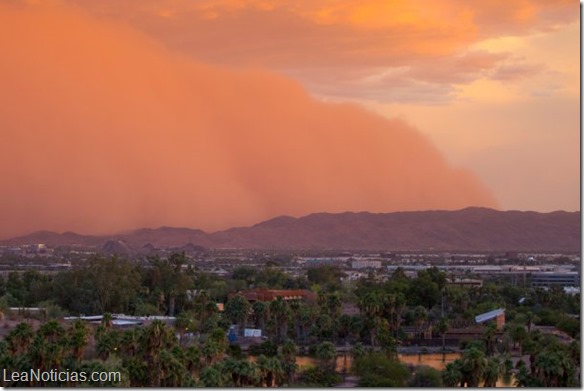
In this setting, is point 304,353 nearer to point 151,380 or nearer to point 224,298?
point 151,380

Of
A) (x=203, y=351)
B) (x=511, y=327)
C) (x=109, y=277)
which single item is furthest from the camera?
(x=109, y=277)

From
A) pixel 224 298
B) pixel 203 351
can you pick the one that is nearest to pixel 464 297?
pixel 224 298

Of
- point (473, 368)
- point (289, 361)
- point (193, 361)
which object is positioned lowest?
point (289, 361)

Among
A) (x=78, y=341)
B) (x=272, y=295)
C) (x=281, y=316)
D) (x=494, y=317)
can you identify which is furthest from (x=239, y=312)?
(x=78, y=341)

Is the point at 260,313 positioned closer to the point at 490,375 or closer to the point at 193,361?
the point at 193,361

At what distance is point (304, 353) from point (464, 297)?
27.6 meters

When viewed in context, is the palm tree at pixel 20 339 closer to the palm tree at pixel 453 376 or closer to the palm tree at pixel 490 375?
the palm tree at pixel 453 376

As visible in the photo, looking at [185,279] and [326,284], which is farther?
[326,284]

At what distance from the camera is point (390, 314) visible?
2429 inches

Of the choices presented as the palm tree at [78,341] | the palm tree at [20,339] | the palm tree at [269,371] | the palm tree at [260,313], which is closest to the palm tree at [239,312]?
the palm tree at [260,313]

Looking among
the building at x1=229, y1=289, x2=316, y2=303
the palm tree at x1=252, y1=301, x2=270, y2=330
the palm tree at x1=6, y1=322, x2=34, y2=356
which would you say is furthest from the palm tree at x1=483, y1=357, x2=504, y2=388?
the building at x1=229, y1=289, x2=316, y2=303

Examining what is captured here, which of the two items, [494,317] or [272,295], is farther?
[272,295]

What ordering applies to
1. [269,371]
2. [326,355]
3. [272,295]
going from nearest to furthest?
[269,371], [326,355], [272,295]

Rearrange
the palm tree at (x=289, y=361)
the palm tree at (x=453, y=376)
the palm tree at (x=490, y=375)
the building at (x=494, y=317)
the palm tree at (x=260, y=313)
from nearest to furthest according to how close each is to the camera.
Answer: the palm tree at (x=453, y=376) < the palm tree at (x=490, y=375) < the palm tree at (x=289, y=361) < the palm tree at (x=260, y=313) < the building at (x=494, y=317)
